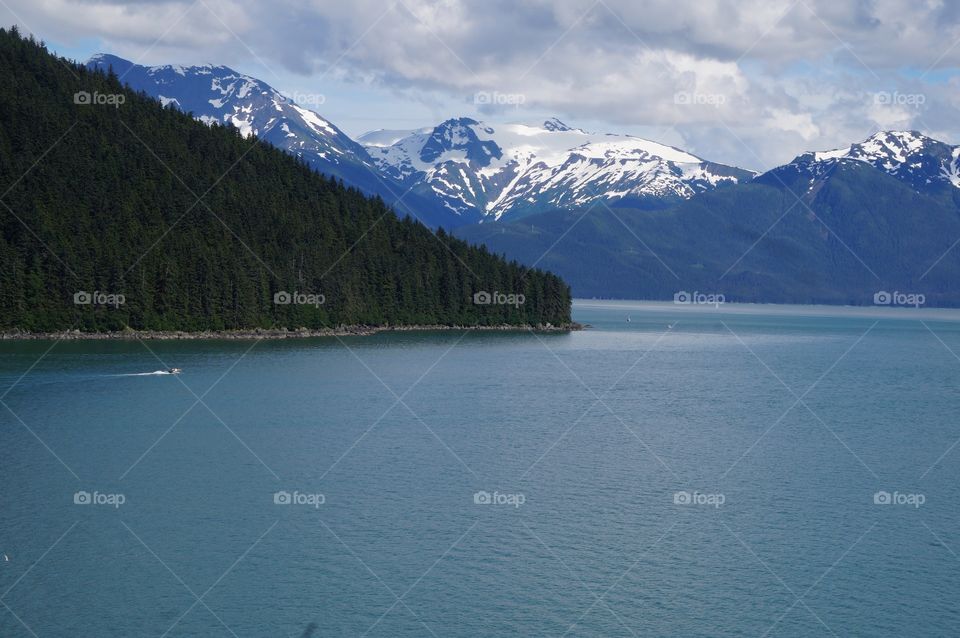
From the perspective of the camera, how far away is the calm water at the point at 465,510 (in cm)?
3953

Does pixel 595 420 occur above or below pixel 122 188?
below

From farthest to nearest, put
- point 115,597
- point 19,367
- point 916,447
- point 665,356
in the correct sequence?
1. point 665,356
2. point 19,367
3. point 916,447
4. point 115,597

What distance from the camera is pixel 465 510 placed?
53.2 meters

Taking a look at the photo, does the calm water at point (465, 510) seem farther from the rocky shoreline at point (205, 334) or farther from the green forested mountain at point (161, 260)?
the green forested mountain at point (161, 260)

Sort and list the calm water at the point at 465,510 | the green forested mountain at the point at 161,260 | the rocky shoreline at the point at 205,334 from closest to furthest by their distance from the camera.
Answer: the calm water at the point at 465,510 < the rocky shoreline at the point at 205,334 < the green forested mountain at the point at 161,260

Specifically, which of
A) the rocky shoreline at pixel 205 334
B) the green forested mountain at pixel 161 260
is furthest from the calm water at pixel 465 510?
the green forested mountain at pixel 161 260

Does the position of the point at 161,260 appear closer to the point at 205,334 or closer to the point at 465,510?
the point at 205,334

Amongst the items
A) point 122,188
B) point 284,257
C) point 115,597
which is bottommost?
point 115,597

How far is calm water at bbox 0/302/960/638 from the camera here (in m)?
39.5

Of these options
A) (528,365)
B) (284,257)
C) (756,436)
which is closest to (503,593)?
(756,436)

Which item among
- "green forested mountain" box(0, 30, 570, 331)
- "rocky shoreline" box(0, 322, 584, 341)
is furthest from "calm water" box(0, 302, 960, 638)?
"green forested mountain" box(0, 30, 570, 331)

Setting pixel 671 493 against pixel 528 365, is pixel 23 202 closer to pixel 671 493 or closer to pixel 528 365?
pixel 528 365

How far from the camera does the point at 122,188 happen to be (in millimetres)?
189125

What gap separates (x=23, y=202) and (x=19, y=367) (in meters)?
68.7
